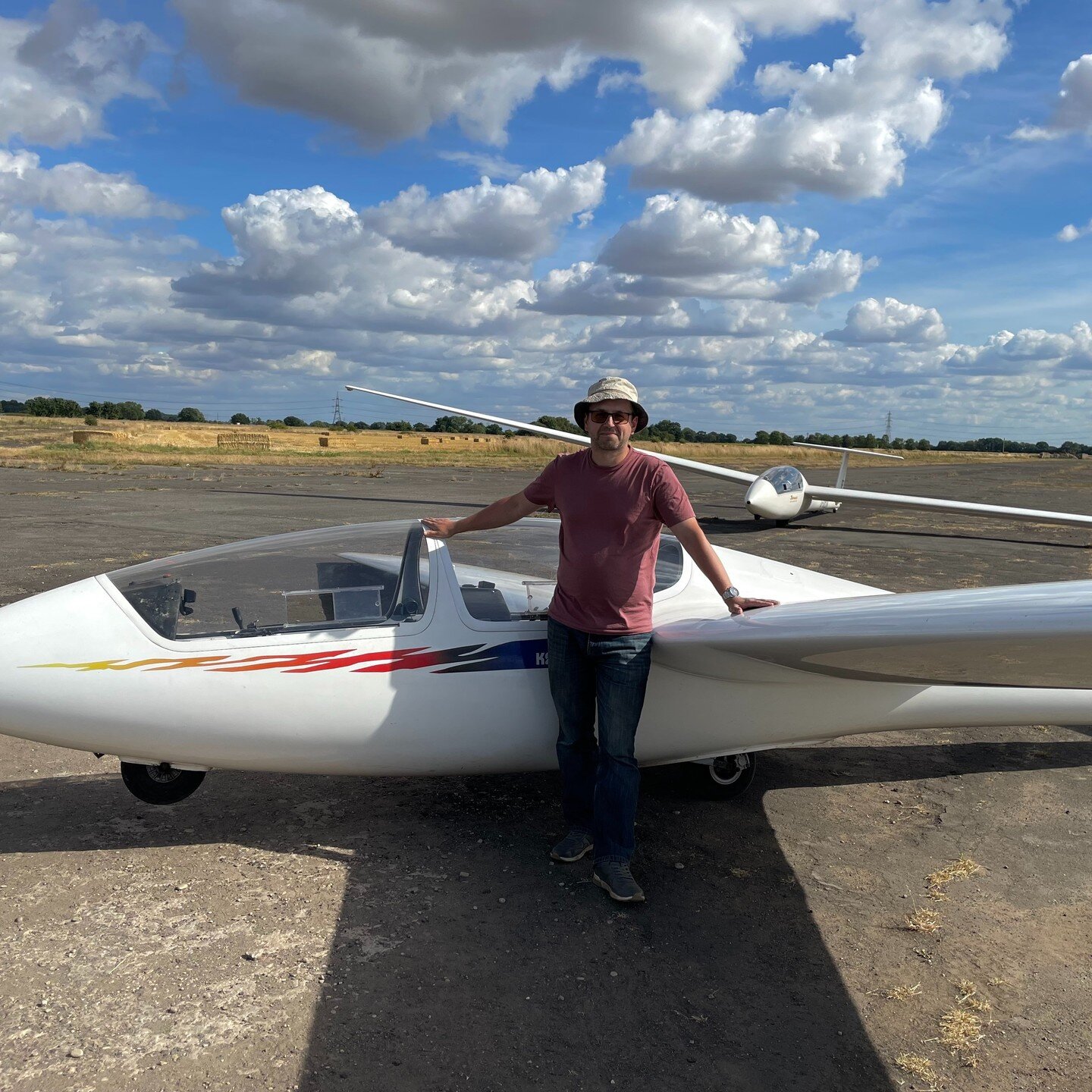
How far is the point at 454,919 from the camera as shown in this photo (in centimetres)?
368

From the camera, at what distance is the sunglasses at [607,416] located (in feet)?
12.3

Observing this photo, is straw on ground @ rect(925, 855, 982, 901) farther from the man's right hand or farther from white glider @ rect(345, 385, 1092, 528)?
white glider @ rect(345, 385, 1092, 528)

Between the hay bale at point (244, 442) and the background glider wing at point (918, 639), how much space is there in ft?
176

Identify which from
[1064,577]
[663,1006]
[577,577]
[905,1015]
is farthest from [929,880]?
Answer: [1064,577]

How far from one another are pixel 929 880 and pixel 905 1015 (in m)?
1.08

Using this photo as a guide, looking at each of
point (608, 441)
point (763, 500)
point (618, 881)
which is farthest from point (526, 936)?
point (763, 500)

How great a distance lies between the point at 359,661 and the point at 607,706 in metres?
1.11

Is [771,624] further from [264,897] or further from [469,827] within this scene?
[264,897]

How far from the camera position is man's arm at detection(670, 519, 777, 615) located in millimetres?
3773

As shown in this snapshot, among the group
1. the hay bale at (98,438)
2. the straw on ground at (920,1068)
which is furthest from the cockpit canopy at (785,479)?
the hay bale at (98,438)

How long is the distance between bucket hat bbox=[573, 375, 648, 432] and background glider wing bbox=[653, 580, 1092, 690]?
38.9 inches

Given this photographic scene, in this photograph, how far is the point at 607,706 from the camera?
3873 millimetres

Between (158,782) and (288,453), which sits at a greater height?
(158,782)

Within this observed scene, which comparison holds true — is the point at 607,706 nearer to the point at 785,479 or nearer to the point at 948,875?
the point at 948,875
